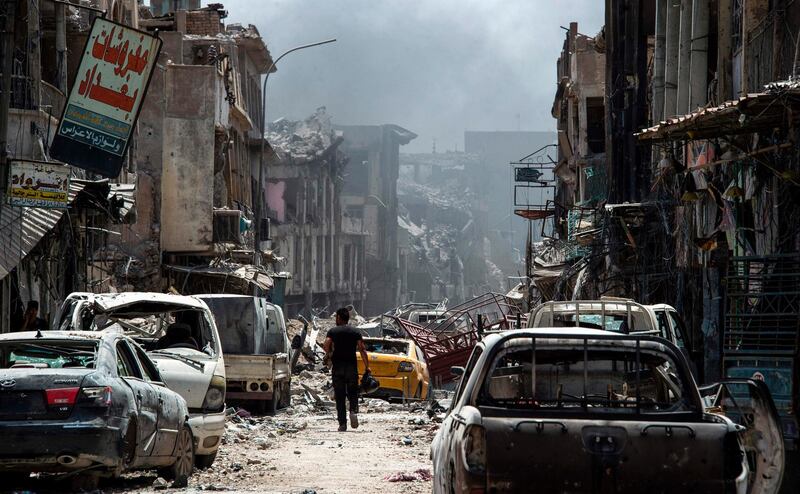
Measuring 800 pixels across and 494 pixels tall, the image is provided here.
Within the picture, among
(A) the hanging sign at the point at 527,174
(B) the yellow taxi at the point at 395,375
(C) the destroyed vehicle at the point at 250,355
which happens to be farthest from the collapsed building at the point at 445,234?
(C) the destroyed vehicle at the point at 250,355

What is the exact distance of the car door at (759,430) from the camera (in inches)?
357

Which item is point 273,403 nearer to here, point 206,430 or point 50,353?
point 206,430

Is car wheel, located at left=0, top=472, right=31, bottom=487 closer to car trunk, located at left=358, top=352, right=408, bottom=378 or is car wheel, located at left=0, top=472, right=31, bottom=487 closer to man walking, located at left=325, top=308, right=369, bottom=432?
man walking, located at left=325, top=308, right=369, bottom=432

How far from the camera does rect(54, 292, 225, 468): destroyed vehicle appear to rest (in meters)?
13.9

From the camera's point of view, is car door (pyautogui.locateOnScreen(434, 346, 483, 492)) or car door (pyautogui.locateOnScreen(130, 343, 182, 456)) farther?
car door (pyautogui.locateOnScreen(130, 343, 182, 456))

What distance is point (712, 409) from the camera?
8.81m

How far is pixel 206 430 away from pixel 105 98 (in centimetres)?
842

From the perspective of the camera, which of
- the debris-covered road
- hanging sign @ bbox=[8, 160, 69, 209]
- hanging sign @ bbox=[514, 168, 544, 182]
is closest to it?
the debris-covered road

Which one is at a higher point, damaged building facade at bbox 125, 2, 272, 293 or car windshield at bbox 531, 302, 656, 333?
damaged building facade at bbox 125, 2, 272, 293

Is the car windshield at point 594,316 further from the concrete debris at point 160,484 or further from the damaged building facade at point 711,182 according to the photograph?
the concrete debris at point 160,484

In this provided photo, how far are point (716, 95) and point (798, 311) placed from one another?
29.7ft

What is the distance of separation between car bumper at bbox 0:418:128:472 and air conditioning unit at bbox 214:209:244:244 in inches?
1227

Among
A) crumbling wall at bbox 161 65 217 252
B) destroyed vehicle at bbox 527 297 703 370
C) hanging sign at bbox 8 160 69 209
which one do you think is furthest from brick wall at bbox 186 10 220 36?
destroyed vehicle at bbox 527 297 703 370

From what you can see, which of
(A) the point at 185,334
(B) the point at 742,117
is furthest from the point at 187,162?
(B) the point at 742,117
